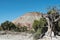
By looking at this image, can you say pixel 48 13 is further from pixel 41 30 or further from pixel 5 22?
pixel 5 22

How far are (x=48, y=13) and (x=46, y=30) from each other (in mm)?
3752

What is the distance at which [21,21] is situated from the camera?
423 feet

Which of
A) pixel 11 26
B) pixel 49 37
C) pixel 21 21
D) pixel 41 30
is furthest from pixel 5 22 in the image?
pixel 21 21

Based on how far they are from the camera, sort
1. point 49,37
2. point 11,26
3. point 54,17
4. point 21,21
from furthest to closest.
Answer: point 21,21 → point 11,26 → point 54,17 → point 49,37

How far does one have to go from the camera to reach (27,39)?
117ft

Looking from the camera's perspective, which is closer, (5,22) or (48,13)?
(48,13)

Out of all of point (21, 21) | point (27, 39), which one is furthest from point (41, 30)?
point (21, 21)

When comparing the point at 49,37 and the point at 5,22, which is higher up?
the point at 5,22

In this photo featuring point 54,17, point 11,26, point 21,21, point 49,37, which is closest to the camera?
point 49,37

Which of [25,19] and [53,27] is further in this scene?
[25,19]

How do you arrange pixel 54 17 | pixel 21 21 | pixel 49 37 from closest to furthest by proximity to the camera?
pixel 49 37 → pixel 54 17 → pixel 21 21

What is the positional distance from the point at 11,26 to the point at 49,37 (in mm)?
39117

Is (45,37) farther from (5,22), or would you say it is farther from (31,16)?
(31,16)

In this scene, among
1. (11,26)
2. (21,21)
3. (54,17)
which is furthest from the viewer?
(21,21)
